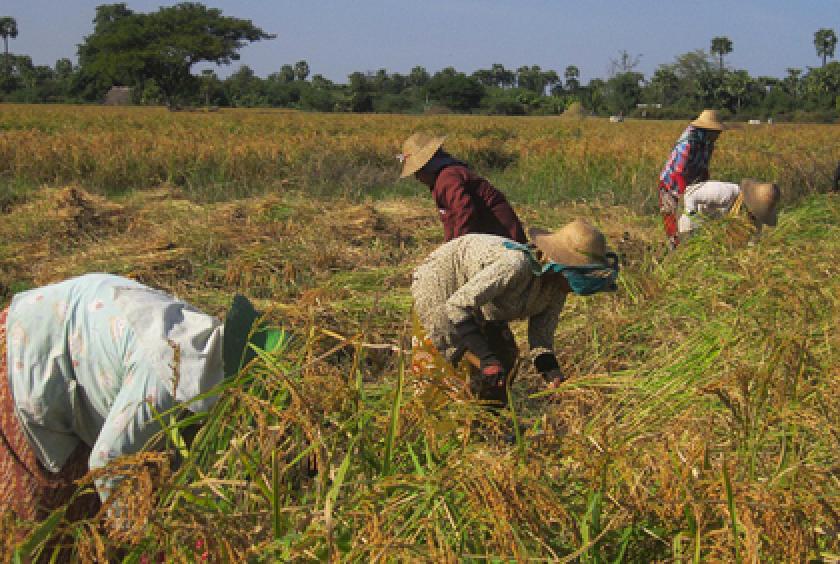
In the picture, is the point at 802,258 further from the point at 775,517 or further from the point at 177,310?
the point at 177,310

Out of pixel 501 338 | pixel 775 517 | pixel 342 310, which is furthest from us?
pixel 342 310

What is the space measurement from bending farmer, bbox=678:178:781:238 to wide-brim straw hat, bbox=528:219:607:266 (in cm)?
298

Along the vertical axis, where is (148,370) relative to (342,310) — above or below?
above

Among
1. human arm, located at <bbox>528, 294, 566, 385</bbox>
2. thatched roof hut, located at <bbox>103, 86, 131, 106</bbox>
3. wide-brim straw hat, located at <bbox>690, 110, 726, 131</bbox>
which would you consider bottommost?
human arm, located at <bbox>528, 294, 566, 385</bbox>

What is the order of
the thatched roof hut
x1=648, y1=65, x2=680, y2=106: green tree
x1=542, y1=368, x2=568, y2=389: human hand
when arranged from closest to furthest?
x1=542, y1=368, x2=568, y2=389: human hand → the thatched roof hut → x1=648, y1=65, x2=680, y2=106: green tree

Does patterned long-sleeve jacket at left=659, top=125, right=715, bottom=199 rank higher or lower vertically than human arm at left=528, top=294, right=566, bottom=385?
higher

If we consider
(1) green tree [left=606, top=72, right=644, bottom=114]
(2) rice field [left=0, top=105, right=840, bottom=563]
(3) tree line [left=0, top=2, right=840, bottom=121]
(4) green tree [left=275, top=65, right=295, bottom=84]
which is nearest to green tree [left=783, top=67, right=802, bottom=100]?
(3) tree line [left=0, top=2, right=840, bottom=121]

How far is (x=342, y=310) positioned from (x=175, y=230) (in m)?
2.51

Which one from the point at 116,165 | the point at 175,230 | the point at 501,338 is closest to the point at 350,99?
the point at 116,165

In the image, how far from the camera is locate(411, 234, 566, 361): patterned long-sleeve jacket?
103 inches

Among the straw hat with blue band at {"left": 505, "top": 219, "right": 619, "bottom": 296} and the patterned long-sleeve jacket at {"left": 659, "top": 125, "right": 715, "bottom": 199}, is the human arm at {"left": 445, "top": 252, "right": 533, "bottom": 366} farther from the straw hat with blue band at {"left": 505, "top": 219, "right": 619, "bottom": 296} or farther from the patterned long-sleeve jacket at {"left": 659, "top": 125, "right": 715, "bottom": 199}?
the patterned long-sleeve jacket at {"left": 659, "top": 125, "right": 715, "bottom": 199}

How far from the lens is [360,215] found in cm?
677

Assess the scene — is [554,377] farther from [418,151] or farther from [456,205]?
[418,151]

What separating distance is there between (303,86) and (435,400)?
64418 millimetres
